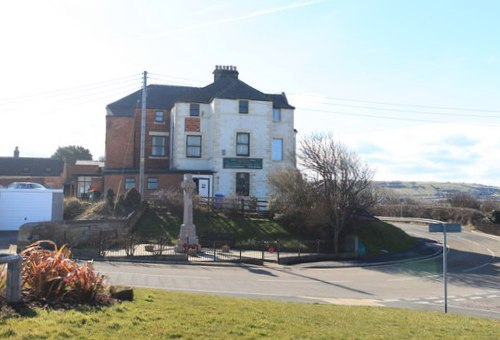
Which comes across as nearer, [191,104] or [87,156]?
[191,104]

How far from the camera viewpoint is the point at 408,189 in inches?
5098

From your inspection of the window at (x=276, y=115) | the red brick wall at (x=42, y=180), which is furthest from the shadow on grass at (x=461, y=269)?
the red brick wall at (x=42, y=180)

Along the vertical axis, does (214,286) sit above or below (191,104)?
below

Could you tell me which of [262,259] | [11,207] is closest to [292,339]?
[262,259]

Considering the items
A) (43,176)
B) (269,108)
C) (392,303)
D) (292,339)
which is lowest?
(392,303)

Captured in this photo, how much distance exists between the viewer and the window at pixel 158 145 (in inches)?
1847

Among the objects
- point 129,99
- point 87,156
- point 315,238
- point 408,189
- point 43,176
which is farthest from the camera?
point 408,189

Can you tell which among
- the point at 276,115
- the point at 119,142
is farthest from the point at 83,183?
the point at 276,115

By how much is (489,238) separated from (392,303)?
117 ft

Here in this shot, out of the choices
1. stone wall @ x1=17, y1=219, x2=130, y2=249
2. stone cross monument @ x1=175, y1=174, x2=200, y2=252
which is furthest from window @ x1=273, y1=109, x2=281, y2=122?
stone cross monument @ x1=175, y1=174, x2=200, y2=252

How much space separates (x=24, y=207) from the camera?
37500 mm

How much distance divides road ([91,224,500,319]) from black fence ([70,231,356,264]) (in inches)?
62.9

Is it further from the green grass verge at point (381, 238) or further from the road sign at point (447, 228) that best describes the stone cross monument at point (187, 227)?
the road sign at point (447, 228)

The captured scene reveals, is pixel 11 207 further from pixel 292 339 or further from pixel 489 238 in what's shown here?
pixel 489 238
